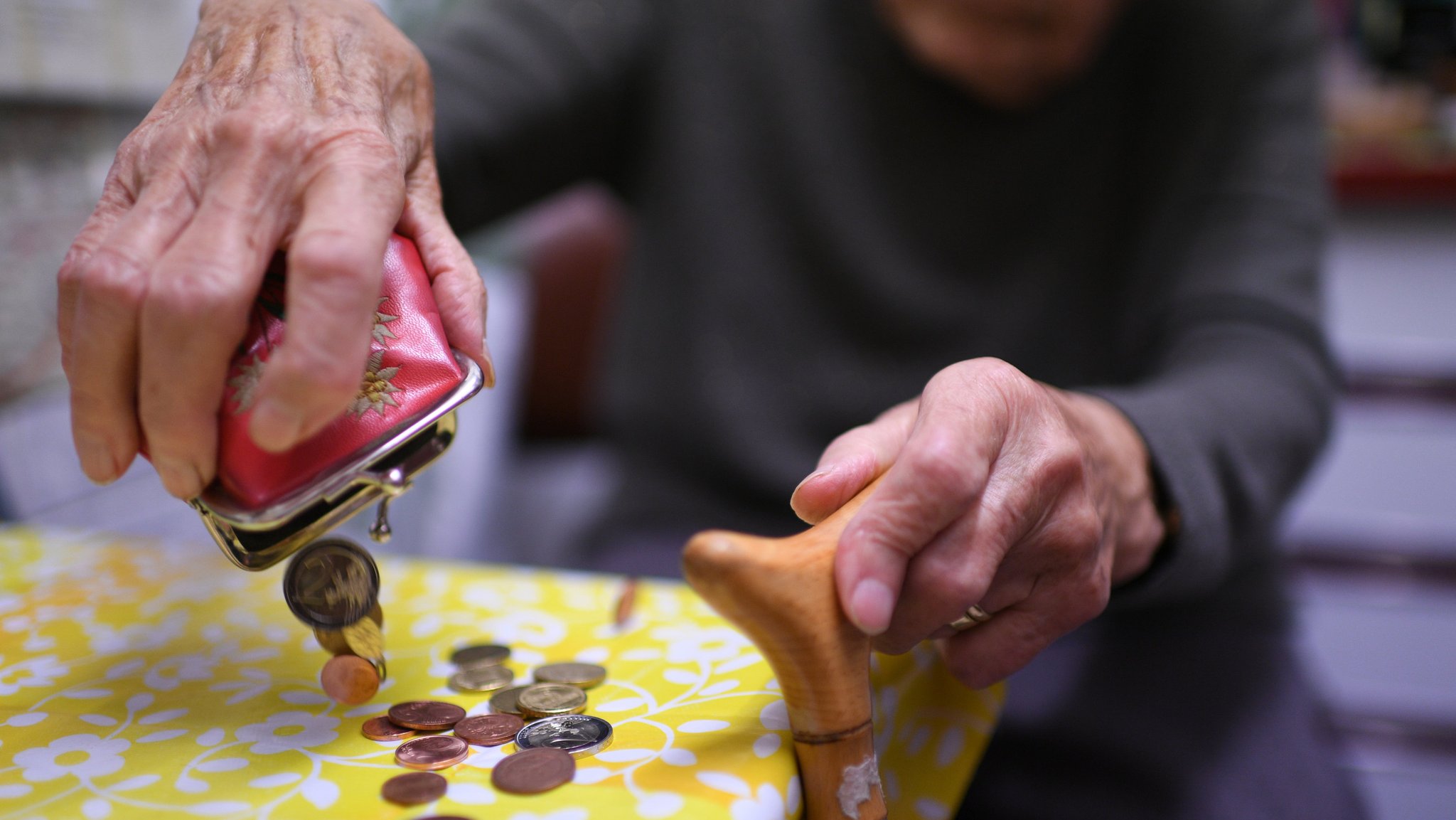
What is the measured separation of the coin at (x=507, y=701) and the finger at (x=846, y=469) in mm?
138

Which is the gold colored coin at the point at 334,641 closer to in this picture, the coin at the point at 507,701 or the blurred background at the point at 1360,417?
the coin at the point at 507,701

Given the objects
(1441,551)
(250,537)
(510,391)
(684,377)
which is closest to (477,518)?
(510,391)

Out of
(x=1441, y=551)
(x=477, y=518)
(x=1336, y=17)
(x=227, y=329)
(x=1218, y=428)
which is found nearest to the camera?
(x=227, y=329)

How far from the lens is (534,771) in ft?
1.05

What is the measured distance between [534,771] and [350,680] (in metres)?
0.11

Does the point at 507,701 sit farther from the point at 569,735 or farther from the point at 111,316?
the point at 111,316

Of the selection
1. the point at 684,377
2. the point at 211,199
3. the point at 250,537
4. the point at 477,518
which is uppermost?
the point at 211,199

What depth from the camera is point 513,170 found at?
2.74ft

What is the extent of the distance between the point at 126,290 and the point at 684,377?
61cm

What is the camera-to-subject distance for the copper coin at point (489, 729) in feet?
1.16

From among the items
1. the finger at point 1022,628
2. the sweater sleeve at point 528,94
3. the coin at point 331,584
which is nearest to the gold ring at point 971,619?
the finger at point 1022,628

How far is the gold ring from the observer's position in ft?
1.28

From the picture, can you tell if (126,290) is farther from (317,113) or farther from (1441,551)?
(1441,551)

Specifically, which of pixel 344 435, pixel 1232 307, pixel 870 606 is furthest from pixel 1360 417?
pixel 344 435
